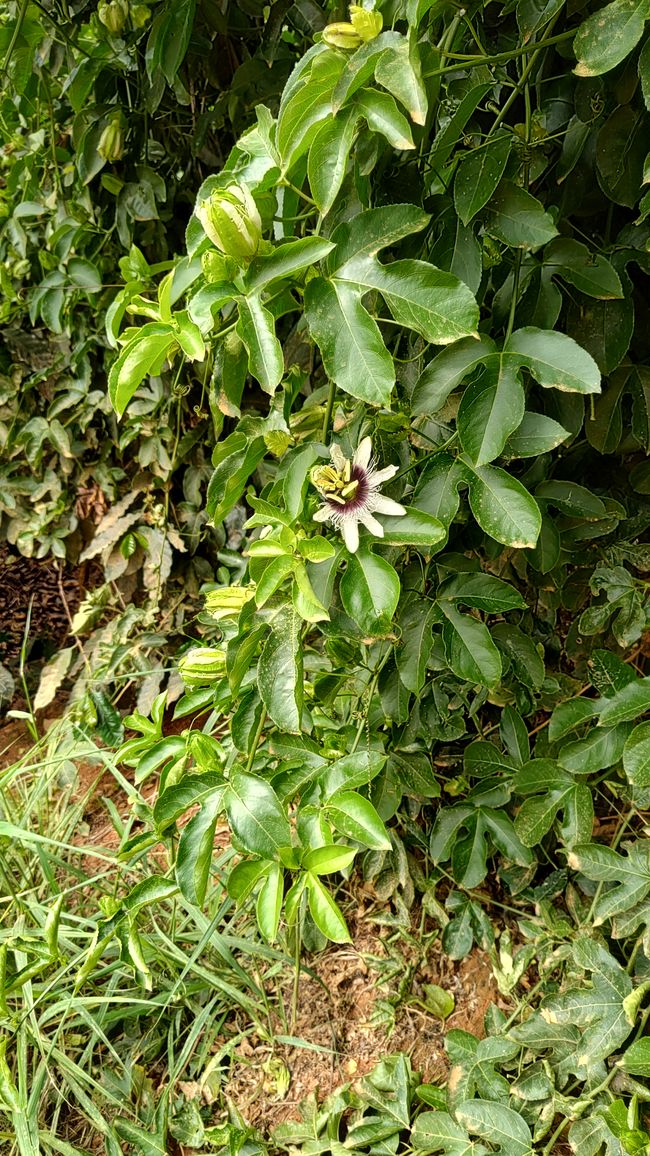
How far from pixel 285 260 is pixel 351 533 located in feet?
0.75

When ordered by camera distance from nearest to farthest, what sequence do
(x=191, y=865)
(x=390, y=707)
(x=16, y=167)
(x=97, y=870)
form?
(x=191, y=865) → (x=390, y=707) → (x=97, y=870) → (x=16, y=167)

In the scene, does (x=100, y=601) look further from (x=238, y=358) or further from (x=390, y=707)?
(x=238, y=358)

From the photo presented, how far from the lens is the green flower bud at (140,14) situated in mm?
1197

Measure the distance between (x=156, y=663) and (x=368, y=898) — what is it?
2.37ft

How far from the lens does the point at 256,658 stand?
2.68 feet

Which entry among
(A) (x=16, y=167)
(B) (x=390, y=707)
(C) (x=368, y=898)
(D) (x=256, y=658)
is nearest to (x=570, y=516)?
(B) (x=390, y=707)

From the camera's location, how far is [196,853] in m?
0.71

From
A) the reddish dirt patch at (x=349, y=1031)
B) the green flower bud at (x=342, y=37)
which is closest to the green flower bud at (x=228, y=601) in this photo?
the green flower bud at (x=342, y=37)

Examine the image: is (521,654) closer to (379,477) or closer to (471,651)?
(471,651)

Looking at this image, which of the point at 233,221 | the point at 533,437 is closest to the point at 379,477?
the point at 533,437

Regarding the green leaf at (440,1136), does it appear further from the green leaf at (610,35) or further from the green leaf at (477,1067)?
the green leaf at (610,35)

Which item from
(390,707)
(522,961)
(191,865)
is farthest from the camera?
(522,961)

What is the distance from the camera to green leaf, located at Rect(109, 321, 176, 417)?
69cm

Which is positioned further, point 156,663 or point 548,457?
point 156,663
